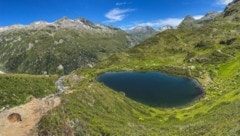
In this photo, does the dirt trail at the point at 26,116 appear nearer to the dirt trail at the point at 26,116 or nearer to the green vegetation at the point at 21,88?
the dirt trail at the point at 26,116

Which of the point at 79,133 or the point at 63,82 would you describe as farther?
the point at 63,82

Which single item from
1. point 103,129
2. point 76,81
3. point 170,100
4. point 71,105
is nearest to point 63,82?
point 76,81

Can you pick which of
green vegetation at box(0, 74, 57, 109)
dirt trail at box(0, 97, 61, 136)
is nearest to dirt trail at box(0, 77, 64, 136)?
dirt trail at box(0, 97, 61, 136)

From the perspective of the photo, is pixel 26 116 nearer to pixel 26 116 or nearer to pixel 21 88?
pixel 26 116

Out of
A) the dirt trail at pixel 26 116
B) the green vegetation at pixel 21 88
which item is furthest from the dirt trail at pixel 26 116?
the green vegetation at pixel 21 88

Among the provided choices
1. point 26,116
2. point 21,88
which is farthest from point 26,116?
point 21,88

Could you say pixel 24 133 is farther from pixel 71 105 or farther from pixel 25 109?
pixel 71 105
